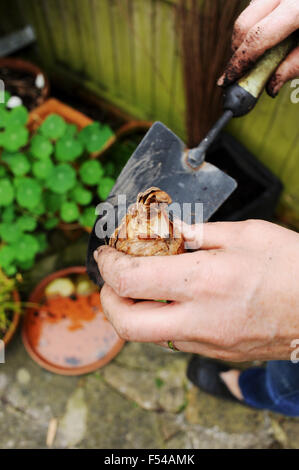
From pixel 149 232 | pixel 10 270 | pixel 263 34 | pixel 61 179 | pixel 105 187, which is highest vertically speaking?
pixel 263 34

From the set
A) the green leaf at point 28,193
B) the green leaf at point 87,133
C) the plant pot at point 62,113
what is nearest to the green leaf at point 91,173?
the green leaf at point 87,133

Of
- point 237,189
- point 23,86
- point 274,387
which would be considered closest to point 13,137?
point 23,86

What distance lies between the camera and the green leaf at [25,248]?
5.94ft

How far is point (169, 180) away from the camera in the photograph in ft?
4.66

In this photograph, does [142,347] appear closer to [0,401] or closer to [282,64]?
[0,401]

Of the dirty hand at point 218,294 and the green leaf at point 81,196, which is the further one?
the green leaf at point 81,196

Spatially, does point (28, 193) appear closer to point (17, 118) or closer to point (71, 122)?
point (17, 118)

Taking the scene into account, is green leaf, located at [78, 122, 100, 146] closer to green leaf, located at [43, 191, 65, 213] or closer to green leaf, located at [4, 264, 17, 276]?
green leaf, located at [43, 191, 65, 213]

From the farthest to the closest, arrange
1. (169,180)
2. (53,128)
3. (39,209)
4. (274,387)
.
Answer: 1. (39,209)
2. (53,128)
3. (274,387)
4. (169,180)

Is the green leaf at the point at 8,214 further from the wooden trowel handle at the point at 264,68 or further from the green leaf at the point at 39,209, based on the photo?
the wooden trowel handle at the point at 264,68

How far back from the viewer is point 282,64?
3.88 ft

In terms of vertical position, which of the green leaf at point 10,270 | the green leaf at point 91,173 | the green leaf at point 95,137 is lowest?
the green leaf at point 10,270

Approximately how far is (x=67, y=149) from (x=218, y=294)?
48.8 inches

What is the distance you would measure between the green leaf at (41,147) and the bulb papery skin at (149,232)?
83 cm
